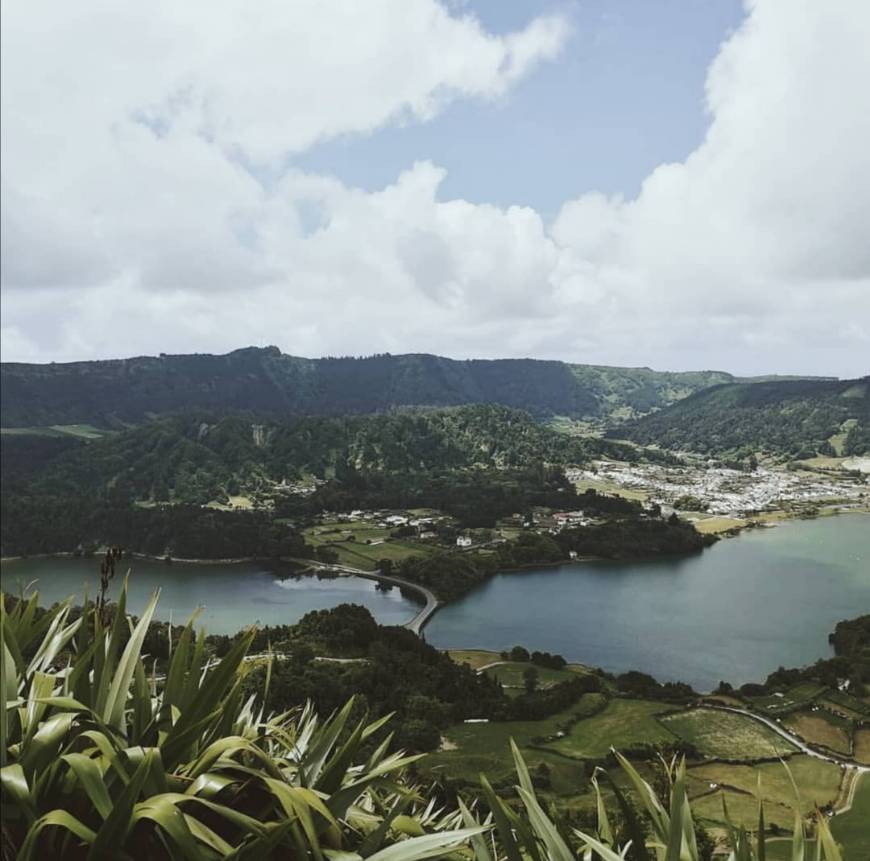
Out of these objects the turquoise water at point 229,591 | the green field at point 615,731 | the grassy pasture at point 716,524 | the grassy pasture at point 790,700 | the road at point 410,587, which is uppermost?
the grassy pasture at point 716,524

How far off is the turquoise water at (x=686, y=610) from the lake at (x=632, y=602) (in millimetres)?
93

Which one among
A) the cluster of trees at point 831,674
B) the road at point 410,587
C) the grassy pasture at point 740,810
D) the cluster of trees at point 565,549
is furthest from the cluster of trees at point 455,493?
the grassy pasture at point 740,810

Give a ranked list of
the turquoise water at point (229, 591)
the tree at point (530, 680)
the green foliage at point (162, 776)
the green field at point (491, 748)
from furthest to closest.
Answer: the turquoise water at point (229, 591)
the tree at point (530, 680)
the green field at point (491, 748)
the green foliage at point (162, 776)

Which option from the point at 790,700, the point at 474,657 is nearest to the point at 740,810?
the point at 790,700

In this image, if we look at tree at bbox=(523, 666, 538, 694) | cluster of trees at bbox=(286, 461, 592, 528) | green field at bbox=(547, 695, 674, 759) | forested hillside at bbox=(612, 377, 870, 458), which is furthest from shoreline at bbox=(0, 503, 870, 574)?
forested hillside at bbox=(612, 377, 870, 458)

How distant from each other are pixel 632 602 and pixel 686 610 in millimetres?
4522

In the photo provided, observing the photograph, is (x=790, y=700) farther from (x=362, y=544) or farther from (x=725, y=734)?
(x=362, y=544)

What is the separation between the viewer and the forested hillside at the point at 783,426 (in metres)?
145

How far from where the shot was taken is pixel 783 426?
164 meters

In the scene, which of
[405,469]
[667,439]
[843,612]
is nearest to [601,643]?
[843,612]

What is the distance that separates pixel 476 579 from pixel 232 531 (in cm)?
3195

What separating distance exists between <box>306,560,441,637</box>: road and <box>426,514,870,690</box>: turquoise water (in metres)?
1.03

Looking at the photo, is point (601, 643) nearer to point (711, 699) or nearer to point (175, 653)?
point (711, 699)

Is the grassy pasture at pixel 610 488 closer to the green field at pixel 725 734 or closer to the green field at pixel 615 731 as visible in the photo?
the green field at pixel 615 731
